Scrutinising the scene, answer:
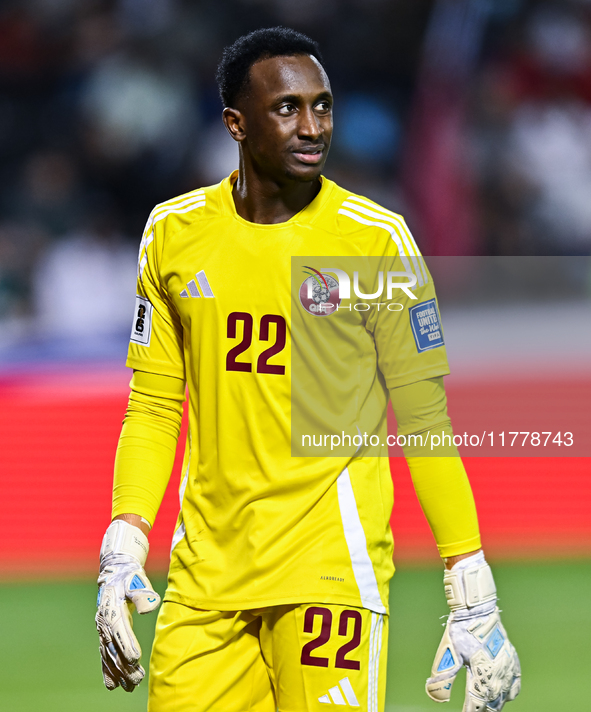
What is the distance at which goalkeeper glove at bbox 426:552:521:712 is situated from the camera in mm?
2459

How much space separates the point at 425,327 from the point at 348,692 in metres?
0.91

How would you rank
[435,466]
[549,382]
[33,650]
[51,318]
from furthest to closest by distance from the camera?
[51,318] < [549,382] < [33,650] < [435,466]

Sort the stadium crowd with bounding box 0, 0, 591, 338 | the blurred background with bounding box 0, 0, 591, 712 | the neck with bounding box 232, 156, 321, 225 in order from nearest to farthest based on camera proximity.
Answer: the neck with bounding box 232, 156, 321, 225 < the blurred background with bounding box 0, 0, 591, 712 < the stadium crowd with bounding box 0, 0, 591, 338

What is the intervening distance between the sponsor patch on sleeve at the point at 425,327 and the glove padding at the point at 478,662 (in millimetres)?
671

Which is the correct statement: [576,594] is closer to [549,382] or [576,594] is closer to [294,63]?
[549,382]

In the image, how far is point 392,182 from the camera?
9516mm

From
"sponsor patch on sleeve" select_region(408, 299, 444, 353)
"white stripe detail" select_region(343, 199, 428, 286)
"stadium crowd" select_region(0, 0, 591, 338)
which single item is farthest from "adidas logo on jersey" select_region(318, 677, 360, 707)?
"stadium crowd" select_region(0, 0, 591, 338)

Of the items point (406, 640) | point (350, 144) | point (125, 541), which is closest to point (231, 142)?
point (350, 144)

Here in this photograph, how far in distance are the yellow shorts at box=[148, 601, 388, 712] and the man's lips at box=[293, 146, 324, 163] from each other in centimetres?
111

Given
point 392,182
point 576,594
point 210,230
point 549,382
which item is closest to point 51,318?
point 392,182

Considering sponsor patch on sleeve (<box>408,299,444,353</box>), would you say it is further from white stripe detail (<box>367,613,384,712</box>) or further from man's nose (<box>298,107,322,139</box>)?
white stripe detail (<box>367,613,384,712</box>)

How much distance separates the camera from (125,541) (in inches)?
101

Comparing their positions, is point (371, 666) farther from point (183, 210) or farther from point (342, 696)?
point (183, 210)

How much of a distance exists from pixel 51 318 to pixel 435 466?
268 inches
